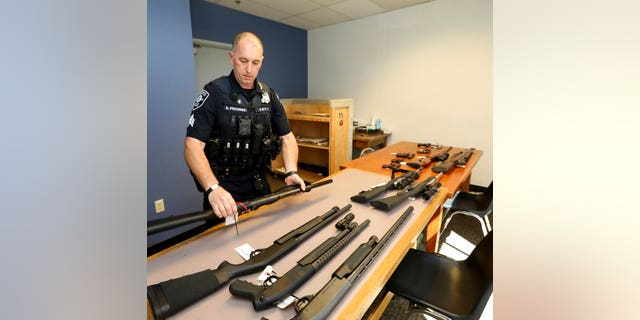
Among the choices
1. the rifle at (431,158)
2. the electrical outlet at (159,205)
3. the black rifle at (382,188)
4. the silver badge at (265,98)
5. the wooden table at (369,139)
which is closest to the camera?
the black rifle at (382,188)

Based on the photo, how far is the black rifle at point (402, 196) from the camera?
4.37 ft

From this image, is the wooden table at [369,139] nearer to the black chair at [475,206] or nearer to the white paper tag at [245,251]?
the black chair at [475,206]

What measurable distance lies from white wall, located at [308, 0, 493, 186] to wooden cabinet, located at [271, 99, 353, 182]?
3.81ft

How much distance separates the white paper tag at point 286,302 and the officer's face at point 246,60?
1.24 m

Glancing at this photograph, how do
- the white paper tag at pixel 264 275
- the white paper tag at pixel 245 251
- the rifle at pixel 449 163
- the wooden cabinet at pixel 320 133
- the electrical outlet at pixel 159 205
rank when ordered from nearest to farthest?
the white paper tag at pixel 264 275
the white paper tag at pixel 245 251
the rifle at pixel 449 163
the electrical outlet at pixel 159 205
the wooden cabinet at pixel 320 133

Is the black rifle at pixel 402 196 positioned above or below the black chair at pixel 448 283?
above

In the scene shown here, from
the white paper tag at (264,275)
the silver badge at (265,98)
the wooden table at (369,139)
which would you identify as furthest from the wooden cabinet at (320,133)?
the white paper tag at (264,275)

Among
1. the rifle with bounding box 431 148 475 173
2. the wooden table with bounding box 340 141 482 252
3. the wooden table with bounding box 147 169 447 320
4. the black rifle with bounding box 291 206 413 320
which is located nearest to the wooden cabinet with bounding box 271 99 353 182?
the wooden table with bounding box 340 141 482 252

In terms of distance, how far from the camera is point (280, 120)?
186 centimetres

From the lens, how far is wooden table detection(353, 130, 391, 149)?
418cm

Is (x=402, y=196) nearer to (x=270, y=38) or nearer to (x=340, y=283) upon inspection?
(x=340, y=283)

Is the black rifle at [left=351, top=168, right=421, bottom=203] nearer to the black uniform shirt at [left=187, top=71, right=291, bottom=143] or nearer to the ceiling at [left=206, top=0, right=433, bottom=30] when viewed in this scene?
the black uniform shirt at [left=187, top=71, right=291, bottom=143]

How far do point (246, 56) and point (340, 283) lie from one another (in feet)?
4.15
